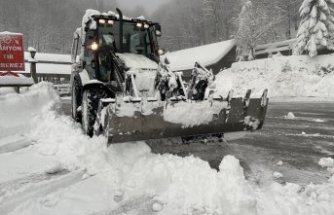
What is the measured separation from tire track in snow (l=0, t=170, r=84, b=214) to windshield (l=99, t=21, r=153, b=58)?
309 centimetres

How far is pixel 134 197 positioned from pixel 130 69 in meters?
2.79

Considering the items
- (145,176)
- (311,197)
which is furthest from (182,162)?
(311,197)

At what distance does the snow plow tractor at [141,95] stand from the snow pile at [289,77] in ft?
33.5

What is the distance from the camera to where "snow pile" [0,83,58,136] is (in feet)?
25.4

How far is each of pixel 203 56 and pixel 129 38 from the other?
25.1m

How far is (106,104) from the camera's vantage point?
5.24m

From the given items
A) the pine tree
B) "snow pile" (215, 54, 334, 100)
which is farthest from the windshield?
the pine tree

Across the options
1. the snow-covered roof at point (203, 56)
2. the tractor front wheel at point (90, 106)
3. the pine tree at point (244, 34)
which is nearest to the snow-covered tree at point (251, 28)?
the pine tree at point (244, 34)

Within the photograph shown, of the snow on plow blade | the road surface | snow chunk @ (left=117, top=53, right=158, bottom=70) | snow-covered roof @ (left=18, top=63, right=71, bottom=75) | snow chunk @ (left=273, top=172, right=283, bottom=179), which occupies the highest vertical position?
snow-covered roof @ (left=18, top=63, right=71, bottom=75)

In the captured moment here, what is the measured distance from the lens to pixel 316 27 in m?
22.9

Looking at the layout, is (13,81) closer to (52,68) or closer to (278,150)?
(278,150)

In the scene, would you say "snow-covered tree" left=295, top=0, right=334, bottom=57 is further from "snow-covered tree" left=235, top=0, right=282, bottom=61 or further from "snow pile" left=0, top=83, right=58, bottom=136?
"snow pile" left=0, top=83, right=58, bottom=136

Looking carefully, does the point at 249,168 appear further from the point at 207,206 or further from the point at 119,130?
the point at 119,130

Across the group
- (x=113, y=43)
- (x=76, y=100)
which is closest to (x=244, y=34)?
(x=76, y=100)
